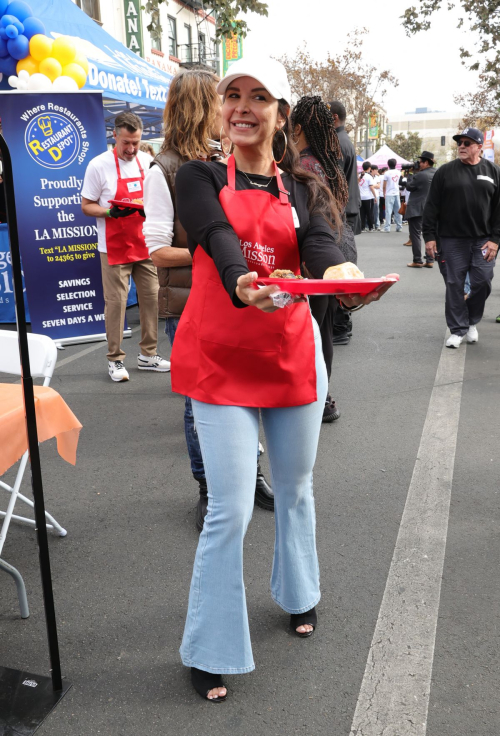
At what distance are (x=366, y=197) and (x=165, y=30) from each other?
12.8m

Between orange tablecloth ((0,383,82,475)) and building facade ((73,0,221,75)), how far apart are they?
20.4 metres

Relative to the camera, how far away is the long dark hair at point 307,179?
91.3 inches

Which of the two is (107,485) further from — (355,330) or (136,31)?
(136,31)

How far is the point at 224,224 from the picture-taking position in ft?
6.81

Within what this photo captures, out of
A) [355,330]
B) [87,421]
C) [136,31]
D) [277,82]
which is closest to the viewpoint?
[277,82]

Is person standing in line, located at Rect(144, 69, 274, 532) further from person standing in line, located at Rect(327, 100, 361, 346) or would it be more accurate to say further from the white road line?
person standing in line, located at Rect(327, 100, 361, 346)

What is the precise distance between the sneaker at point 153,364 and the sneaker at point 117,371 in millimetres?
311

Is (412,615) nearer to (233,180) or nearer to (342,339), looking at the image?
(233,180)

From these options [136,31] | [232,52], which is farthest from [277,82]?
[232,52]

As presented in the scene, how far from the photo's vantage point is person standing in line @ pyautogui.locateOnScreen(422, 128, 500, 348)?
699 cm

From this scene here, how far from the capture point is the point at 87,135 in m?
7.56

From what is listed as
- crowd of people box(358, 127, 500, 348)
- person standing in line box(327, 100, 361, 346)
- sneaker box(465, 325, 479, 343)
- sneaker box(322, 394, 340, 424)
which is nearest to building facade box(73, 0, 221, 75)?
crowd of people box(358, 127, 500, 348)

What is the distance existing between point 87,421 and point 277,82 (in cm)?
354

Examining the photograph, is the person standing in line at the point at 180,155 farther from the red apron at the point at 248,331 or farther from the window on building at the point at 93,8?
the window on building at the point at 93,8
